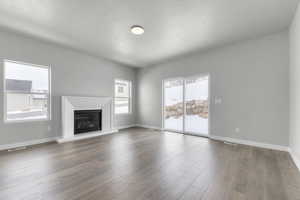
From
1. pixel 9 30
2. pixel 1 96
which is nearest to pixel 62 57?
pixel 9 30

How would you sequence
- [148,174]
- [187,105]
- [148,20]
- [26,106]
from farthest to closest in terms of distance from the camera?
1. [187,105]
2. [26,106]
3. [148,20]
4. [148,174]

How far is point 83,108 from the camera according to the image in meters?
4.79

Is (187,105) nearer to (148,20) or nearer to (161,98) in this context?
(161,98)

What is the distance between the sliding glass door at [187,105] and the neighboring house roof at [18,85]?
4708 millimetres

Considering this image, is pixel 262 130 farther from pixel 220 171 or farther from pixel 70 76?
pixel 70 76

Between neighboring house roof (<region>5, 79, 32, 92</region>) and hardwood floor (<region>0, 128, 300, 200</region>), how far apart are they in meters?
1.68

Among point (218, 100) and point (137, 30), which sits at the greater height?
point (137, 30)

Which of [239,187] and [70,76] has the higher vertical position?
[70,76]

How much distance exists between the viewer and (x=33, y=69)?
157 inches

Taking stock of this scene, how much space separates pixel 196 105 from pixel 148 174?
3419mm

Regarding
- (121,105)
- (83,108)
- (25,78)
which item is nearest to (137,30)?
(83,108)

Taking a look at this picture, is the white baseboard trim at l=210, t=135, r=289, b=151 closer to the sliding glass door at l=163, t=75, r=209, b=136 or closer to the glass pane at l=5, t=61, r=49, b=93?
the sliding glass door at l=163, t=75, r=209, b=136

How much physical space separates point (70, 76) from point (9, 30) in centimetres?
176

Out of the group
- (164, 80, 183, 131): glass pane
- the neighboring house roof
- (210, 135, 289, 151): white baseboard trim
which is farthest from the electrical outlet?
the neighboring house roof
